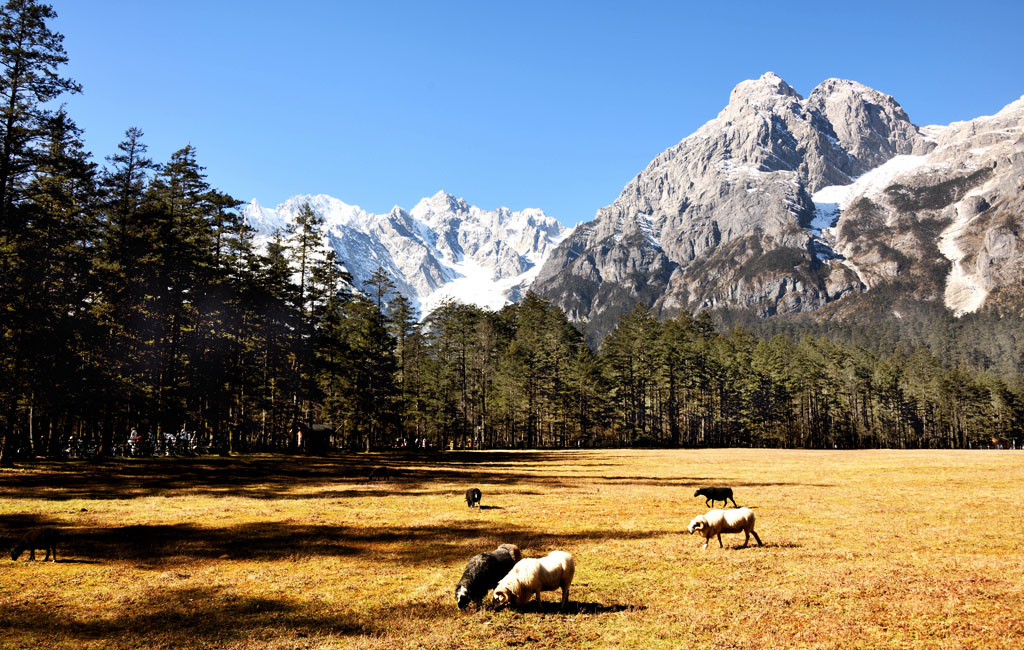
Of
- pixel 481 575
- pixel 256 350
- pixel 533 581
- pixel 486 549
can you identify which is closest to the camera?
pixel 533 581

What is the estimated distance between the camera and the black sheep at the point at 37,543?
43.5ft

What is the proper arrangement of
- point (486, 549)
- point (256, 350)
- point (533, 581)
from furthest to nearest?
point (256, 350), point (486, 549), point (533, 581)

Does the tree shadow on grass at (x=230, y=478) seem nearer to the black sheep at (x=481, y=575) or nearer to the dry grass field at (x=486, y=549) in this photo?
the dry grass field at (x=486, y=549)

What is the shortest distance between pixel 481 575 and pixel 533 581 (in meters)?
1.20

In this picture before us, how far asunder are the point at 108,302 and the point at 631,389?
2890 inches

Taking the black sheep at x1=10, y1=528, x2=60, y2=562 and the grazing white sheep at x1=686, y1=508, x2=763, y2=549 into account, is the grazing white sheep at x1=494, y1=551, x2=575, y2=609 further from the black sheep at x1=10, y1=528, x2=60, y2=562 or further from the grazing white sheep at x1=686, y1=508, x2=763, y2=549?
the black sheep at x1=10, y1=528, x2=60, y2=562

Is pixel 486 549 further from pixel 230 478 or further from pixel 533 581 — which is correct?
pixel 230 478

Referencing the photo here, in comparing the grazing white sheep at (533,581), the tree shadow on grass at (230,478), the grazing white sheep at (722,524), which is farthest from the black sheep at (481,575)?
the tree shadow on grass at (230,478)

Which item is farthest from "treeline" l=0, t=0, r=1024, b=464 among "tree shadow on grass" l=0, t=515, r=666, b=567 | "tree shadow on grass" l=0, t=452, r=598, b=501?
Answer: "tree shadow on grass" l=0, t=515, r=666, b=567

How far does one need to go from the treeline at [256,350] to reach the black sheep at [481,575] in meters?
28.8

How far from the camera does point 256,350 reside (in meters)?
50.2

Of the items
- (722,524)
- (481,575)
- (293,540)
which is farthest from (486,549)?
(722,524)

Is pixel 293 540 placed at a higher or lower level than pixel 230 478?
higher

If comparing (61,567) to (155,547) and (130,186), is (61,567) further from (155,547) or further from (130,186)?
(130,186)
